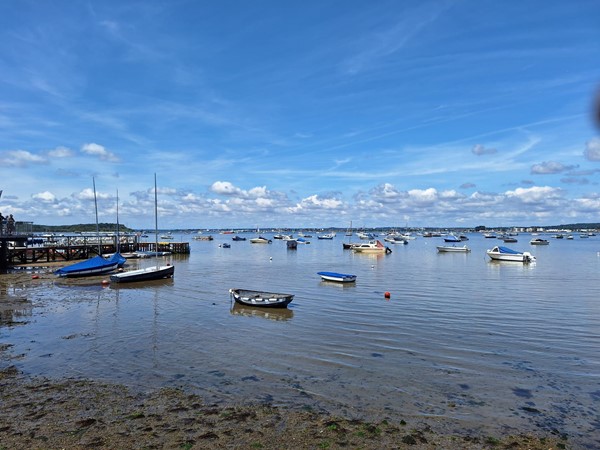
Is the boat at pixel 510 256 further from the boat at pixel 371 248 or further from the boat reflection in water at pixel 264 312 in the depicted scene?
the boat reflection in water at pixel 264 312

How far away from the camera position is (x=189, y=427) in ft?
34.2

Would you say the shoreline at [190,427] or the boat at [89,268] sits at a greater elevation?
the boat at [89,268]

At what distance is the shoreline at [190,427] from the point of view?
9.67 m

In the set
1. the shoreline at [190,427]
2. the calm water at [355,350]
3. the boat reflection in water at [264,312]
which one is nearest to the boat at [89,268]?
the calm water at [355,350]

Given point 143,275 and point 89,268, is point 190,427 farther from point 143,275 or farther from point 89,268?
point 89,268

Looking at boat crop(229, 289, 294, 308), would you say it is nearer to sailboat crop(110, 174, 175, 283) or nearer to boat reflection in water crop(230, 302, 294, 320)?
boat reflection in water crop(230, 302, 294, 320)

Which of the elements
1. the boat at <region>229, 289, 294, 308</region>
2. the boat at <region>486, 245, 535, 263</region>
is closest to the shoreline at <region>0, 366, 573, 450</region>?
the boat at <region>229, 289, 294, 308</region>

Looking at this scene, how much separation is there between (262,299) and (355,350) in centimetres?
1141

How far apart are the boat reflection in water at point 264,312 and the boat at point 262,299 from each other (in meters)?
0.27

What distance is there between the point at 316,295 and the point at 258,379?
20.3 meters

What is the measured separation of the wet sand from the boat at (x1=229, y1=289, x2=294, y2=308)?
590 inches

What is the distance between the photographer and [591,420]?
1128 centimetres

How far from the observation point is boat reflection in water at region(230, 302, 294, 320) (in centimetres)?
2566

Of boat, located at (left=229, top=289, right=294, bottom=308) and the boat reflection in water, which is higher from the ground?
boat, located at (left=229, top=289, right=294, bottom=308)
